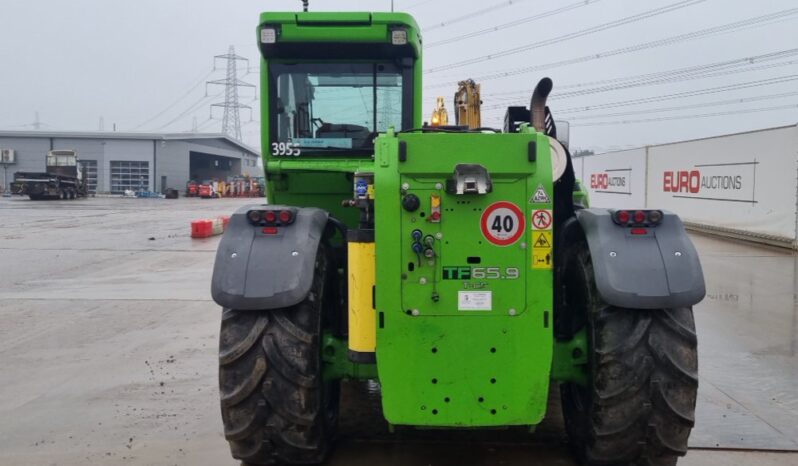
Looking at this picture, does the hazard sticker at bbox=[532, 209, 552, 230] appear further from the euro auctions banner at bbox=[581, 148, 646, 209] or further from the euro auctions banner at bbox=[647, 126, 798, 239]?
the euro auctions banner at bbox=[581, 148, 646, 209]

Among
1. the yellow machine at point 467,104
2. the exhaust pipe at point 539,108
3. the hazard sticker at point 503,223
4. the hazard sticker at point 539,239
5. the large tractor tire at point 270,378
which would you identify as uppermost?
the yellow machine at point 467,104

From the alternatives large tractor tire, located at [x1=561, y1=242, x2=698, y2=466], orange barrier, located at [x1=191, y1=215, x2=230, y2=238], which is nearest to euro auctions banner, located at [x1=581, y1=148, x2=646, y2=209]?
orange barrier, located at [x1=191, y1=215, x2=230, y2=238]

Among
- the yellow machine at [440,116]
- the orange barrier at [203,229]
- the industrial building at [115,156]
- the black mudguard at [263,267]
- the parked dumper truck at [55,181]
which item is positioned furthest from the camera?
the industrial building at [115,156]

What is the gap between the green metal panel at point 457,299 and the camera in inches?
147

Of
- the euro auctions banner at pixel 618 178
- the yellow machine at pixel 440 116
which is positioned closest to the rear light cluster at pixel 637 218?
the yellow machine at pixel 440 116

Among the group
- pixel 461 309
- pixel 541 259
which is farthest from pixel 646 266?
pixel 461 309

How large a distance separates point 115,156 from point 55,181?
557 inches

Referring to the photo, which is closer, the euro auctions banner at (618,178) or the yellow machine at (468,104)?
the yellow machine at (468,104)

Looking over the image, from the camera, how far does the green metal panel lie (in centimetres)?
373

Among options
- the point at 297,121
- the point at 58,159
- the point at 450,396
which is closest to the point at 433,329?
the point at 450,396

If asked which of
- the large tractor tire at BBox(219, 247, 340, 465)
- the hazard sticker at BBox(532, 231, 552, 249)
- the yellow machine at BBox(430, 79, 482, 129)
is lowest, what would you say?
the large tractor tire at BBox(219, 247, 340, 465)

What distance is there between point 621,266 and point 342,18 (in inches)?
116

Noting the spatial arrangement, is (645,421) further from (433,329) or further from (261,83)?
(261,83)

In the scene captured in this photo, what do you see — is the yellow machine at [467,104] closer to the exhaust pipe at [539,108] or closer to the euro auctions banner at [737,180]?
the exhaust pipe at [539,108]
